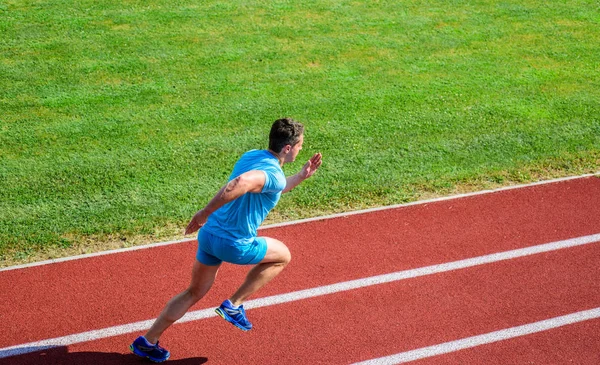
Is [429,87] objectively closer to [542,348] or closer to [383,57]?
[383,57]

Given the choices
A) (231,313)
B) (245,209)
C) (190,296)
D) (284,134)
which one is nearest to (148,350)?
(190,296)

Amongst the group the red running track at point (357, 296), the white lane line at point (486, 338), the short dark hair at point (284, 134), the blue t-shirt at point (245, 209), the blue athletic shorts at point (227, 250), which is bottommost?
the white lane line at point (486, 338)

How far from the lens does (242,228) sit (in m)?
5.76

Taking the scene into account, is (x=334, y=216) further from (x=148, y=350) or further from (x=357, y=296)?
(x=148, y=350)

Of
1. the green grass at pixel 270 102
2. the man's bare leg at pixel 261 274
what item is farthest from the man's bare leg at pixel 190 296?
the green grass at pixel 270 102

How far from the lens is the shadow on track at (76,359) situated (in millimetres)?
6262

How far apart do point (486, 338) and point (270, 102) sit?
6049 millimetres

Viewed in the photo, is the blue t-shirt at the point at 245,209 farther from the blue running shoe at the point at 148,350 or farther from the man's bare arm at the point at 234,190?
the blue running shoe at the point at 148,350

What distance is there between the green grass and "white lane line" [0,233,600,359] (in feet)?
5.11

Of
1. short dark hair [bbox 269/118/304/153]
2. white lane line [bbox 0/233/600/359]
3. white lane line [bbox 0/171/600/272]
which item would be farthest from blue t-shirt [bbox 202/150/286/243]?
white lane line [bbox 0/171/600/272]

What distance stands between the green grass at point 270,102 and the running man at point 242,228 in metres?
2.37

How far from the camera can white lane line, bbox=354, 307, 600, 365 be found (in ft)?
21.5

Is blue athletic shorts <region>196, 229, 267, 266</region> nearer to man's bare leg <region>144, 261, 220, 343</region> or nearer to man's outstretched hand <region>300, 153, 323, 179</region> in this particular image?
man's bare leg <region>144, 261, 220, 343</region>

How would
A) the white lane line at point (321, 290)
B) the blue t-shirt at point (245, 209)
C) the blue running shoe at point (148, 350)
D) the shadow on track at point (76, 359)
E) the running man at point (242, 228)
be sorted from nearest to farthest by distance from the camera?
1. the running man at point (242, 228)
2. the blue t-shirt at point (245, 209)
3. the blue running shoe at point (148, 350)
4. the shadow on track at point (76, 359)
5. the white lane line at point (321, 290)
